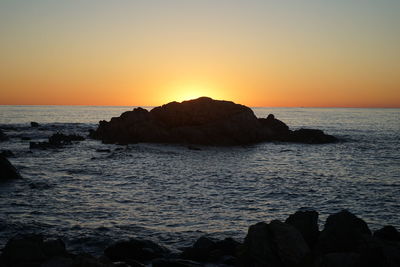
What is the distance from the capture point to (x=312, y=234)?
14992 millimetres

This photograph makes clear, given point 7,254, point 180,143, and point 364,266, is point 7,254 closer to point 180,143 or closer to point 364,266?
point 364,266

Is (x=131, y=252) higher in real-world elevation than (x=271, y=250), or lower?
lower

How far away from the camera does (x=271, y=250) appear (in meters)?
12.5

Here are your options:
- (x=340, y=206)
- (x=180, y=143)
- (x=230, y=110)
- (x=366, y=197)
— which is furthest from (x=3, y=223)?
(x=230, y=110)

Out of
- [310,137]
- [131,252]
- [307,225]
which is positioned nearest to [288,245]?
[307,225]

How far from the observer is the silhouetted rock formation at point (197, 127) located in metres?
69.8

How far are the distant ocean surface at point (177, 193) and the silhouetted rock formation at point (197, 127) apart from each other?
17066 millimetres

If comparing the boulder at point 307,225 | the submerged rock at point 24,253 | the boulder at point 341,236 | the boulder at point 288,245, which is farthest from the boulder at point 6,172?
the boulder at point 341,236

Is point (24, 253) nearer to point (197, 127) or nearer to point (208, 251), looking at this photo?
point (208, 251)

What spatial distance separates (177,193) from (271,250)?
16658mm

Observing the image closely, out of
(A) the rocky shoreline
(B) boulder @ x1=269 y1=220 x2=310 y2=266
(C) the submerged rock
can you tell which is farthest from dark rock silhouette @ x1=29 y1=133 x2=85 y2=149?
(B) boulder @ x1=269 y1=220 x2=310 y2=266

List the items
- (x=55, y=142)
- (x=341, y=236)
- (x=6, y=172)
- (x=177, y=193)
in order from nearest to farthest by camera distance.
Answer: (x=341, y=236)
(x=177, y=193)
(x=6, y=172)
(x=55, y=142)

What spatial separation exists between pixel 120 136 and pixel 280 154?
3278 cm

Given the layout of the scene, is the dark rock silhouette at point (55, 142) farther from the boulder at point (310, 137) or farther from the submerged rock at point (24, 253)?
the submerged rock at point (24, 253)
